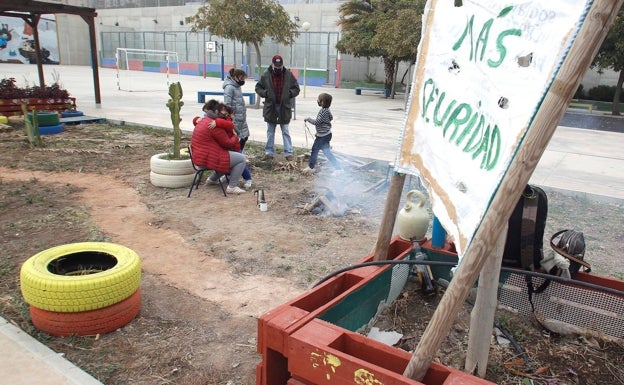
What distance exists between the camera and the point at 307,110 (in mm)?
17062

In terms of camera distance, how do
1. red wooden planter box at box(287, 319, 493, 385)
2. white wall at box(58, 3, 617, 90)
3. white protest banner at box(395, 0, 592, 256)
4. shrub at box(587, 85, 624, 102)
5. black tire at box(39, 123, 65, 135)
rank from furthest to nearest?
1. white wall at box(58, 3, 617, 90)
2. shrub at box(587, 85, 624, 102)
3. black tire at box(39, 123, 65, 135)
4. red wooden planter box at box(287, 319, 493, 385)
5. white protest banner at box(395, 0, 592, 256)

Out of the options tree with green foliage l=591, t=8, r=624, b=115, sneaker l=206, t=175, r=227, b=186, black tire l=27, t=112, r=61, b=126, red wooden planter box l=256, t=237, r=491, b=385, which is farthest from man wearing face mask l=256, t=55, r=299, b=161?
tree with green foliage l=591, t=8, r=624, b=115

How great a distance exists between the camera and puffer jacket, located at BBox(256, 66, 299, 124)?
8086 mm

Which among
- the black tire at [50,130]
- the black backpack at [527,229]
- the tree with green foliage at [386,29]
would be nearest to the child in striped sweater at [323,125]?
the black backpack at [527,229]

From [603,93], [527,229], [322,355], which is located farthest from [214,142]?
[603,93]

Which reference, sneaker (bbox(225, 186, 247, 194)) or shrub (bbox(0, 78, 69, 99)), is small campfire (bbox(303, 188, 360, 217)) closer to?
sneaker (bbox(225, 186, 247, 194))

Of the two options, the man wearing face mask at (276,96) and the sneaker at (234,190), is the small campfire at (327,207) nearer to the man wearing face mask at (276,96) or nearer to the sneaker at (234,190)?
the sneaker at (234,190)

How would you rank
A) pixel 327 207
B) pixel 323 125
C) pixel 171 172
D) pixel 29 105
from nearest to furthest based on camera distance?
pixel 327 207, pixel 171 172, pixel 323 125, pixel 29 105

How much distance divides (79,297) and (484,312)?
2382 millimetres

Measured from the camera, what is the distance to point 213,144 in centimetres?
613

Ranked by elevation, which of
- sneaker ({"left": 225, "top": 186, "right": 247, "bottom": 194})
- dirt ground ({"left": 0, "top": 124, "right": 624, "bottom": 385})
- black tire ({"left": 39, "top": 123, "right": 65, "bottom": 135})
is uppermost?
black tire ({"left": 39, "top": 123, "right": 65, "bottom": 135})

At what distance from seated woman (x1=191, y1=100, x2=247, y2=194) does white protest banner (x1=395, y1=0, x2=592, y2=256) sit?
13.0 ft

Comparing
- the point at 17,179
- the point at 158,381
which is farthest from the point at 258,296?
the point at 17,179

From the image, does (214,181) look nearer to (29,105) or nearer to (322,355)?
(322,355)
